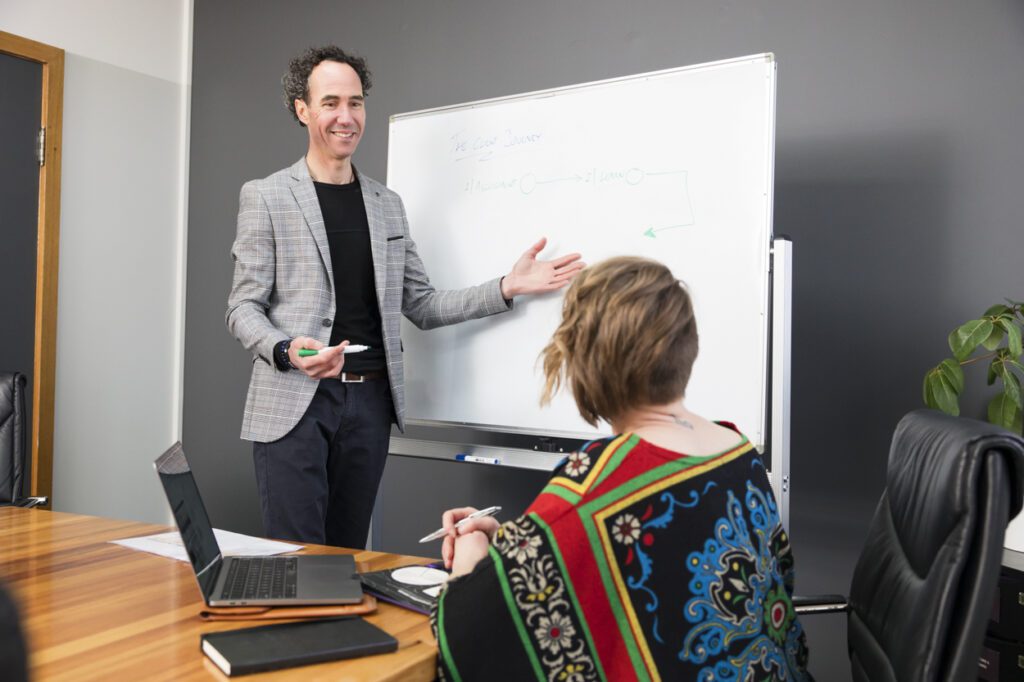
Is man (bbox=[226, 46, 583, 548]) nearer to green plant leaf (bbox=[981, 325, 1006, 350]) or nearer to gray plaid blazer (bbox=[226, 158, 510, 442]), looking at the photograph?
gray plaid blazer (bbox=[226, 158, 510, 442])

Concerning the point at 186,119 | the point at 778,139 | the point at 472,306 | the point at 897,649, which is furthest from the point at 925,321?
the point at 186,119

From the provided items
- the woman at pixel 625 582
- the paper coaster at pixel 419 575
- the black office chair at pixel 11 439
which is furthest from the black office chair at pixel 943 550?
A: the black office chair at pixel 11 439

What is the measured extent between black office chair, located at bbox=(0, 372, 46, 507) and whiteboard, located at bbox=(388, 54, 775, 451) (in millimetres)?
1107

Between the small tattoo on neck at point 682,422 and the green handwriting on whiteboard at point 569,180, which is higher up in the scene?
the green handwriting on whiteboard at point 569,180

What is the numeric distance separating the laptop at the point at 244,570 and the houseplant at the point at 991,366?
4.74 ft

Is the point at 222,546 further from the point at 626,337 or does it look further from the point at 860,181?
Result: the point at 860,181

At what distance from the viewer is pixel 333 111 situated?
2.34m

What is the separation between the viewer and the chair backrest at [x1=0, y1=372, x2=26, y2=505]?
2.38 metres

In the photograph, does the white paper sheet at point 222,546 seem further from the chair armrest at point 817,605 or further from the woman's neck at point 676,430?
the chair armrest at point 817,605

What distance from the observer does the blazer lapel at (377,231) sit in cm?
232

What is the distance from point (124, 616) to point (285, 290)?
1223 millimetres

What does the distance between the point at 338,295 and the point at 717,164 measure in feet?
3.42

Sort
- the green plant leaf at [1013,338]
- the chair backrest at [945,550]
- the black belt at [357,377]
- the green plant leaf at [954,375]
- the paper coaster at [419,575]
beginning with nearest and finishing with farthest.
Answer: the chair backrest at [945,550] < the paper coaster at [419,575] < the green plant leaf at [1013,338] < the green plant leaf at [954,375] < the black belt at [357,377]

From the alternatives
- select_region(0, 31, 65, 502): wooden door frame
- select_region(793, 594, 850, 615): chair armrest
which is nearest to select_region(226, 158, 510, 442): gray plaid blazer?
select_region(793, 594, 850, 615): chair armrest
